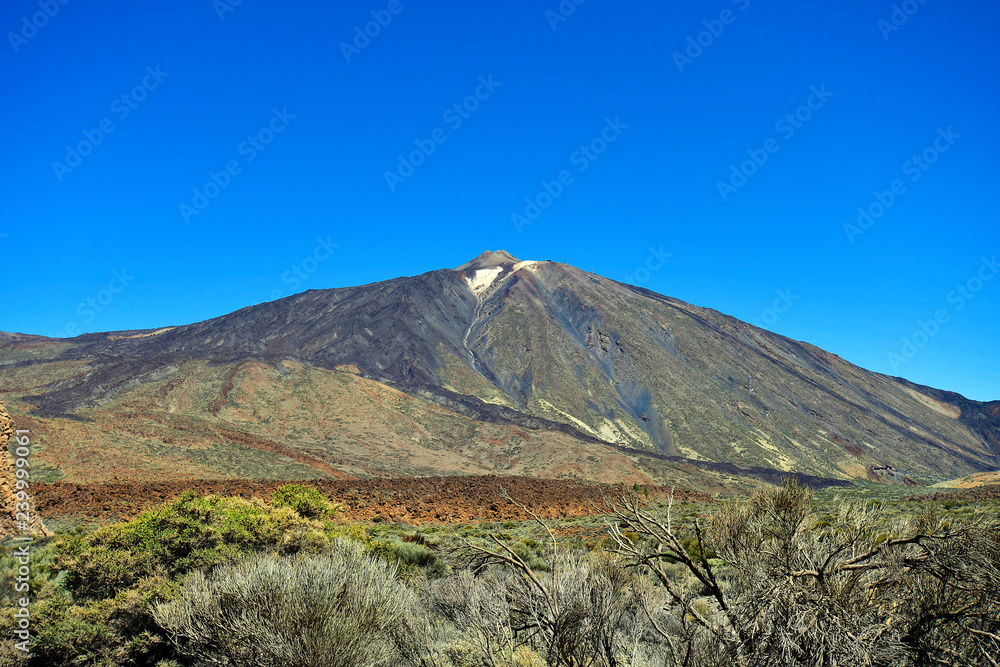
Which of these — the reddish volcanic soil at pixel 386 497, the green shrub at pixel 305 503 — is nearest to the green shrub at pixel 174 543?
the green shrub at pixel 305 503

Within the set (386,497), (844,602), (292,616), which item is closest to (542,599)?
(844,602)

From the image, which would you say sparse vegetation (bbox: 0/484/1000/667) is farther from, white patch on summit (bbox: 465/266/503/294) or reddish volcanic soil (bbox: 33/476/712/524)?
white patch on summit (bbox: 465/266/503/294)

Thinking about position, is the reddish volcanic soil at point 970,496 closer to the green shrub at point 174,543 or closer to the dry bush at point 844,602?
the dry bush at point 844,602

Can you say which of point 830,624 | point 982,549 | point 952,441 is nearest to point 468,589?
point 830,624

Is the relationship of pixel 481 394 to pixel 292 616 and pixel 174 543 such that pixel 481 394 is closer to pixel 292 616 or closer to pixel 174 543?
pixel 174 543

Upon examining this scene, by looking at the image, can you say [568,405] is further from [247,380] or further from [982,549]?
[982,549]
